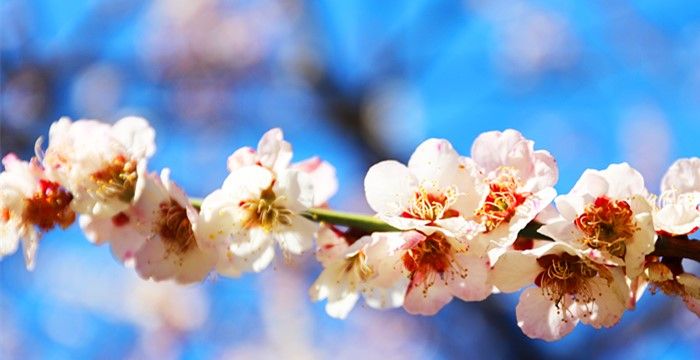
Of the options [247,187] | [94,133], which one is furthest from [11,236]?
[247,187]

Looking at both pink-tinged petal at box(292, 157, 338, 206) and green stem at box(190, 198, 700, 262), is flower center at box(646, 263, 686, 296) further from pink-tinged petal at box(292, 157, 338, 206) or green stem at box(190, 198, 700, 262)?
pink-tinged petal at box(292, 157, 338, 206)

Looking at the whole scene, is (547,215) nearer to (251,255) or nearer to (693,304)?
(693,304)

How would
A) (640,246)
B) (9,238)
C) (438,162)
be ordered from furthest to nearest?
(9,238), (438,162), (640,246)

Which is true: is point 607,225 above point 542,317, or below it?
above

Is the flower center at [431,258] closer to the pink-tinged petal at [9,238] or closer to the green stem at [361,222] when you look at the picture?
the green stem at [361,222]

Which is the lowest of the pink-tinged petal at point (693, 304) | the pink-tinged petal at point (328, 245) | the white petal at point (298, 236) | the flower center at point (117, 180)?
the pink-tinged petal at point (693, 304)

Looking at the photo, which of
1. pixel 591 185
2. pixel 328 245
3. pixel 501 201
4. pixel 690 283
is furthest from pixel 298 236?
pixel 690 283

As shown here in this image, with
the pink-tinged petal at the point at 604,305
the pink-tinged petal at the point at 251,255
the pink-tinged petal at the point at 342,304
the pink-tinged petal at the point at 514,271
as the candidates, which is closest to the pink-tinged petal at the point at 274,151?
the pink-tinged petal at the point at 251,255

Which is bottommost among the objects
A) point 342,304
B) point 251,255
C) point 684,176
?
point 342,304
